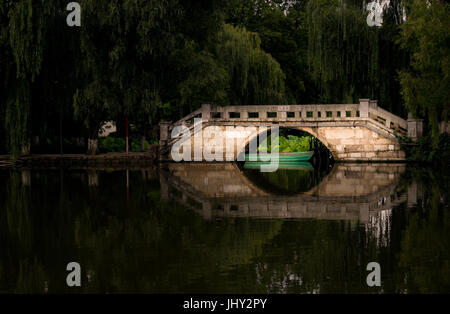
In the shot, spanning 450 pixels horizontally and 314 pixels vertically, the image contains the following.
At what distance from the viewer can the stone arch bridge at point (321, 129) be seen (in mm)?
27234

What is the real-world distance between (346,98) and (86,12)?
11.9 m

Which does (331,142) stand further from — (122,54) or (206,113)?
A: (122,54)

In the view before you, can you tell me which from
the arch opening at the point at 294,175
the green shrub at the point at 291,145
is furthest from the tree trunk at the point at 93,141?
the green shrub at the point at 291,145

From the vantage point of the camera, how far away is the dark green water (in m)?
6.62

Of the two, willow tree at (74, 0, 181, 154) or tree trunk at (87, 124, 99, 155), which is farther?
tree trunk at (87, 124, 99, 155)

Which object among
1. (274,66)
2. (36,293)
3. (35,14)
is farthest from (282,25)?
(36,293)

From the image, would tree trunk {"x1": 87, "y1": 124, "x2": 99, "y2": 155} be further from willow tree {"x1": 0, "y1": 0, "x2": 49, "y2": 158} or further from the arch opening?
the arch opening

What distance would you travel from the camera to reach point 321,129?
28062mm

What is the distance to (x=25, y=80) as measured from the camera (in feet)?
79.1

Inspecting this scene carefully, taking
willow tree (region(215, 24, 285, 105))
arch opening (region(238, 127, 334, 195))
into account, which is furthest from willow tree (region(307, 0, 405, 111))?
willow tree (region(215, 24, 285, 105))

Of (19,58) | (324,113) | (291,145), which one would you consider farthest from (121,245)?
(291,145)

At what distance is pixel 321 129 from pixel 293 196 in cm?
1376

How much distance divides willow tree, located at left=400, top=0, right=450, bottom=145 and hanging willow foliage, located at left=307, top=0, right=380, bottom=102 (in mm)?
2828

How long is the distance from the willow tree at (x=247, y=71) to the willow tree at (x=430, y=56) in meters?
9.62
